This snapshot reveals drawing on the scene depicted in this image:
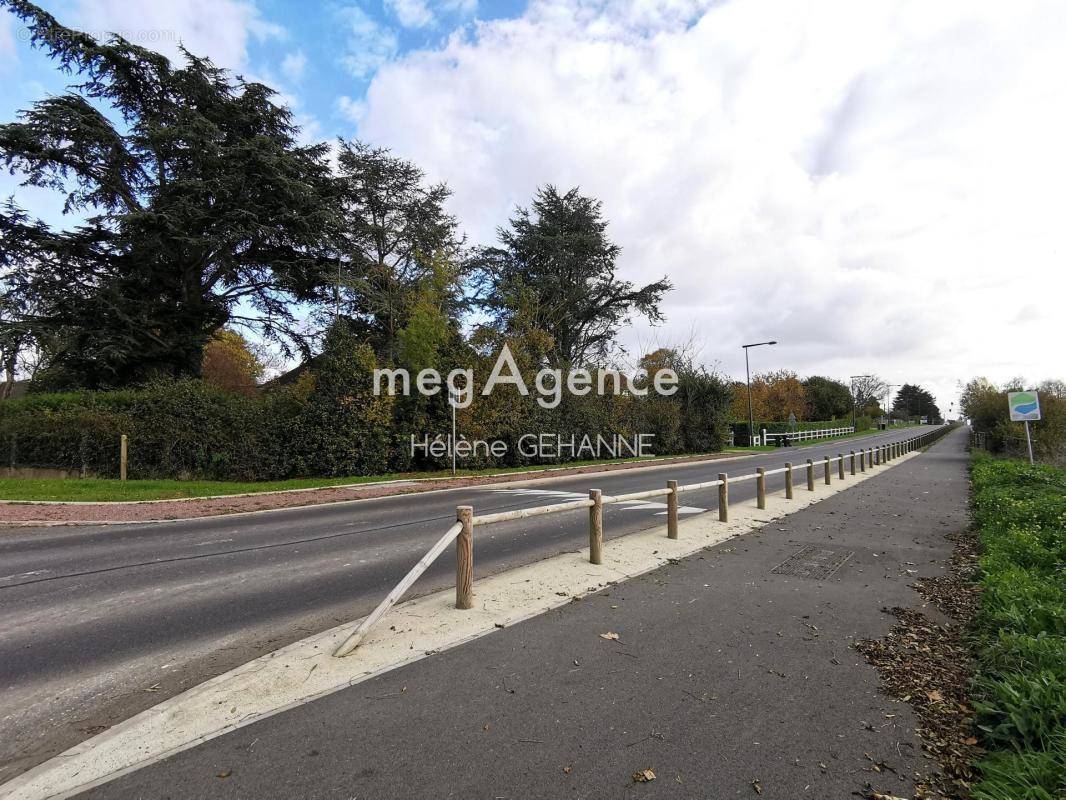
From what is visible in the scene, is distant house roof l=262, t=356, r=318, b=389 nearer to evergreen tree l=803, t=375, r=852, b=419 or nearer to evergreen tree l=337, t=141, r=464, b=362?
evergreen tree l=337, t=141, r=464, b=362

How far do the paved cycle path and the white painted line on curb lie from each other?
14cm

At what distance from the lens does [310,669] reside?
11.8ft

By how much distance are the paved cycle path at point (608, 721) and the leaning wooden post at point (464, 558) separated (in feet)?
2.06

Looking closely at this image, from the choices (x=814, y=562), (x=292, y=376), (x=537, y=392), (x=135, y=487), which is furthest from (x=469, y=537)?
(x=292, y=376)

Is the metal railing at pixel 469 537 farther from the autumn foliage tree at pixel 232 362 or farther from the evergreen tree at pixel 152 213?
the autumn foliage tree at pixel 232 362

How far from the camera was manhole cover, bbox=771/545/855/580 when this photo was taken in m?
6.21

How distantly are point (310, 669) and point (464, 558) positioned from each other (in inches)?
59.3

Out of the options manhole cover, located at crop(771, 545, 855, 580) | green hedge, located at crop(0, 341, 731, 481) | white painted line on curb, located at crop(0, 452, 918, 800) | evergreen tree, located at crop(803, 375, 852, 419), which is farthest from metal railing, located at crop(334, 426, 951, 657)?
evergreen tree, located at crop(803, 375, 852, 419)

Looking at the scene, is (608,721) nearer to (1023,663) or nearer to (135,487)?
(1023,663)

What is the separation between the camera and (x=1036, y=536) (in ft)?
20.8

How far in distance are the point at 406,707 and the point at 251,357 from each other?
158ft

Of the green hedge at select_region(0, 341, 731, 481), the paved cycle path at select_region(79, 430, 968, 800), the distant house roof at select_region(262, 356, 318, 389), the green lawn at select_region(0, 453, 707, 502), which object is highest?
the distant house roof at select_region(262, 356, 318, 389)

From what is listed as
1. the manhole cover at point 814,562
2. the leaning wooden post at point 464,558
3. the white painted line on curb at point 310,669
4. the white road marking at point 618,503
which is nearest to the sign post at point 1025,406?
the white road marking at point 618,503

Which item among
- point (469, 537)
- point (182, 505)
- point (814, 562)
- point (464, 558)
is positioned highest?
point (469, 537)
